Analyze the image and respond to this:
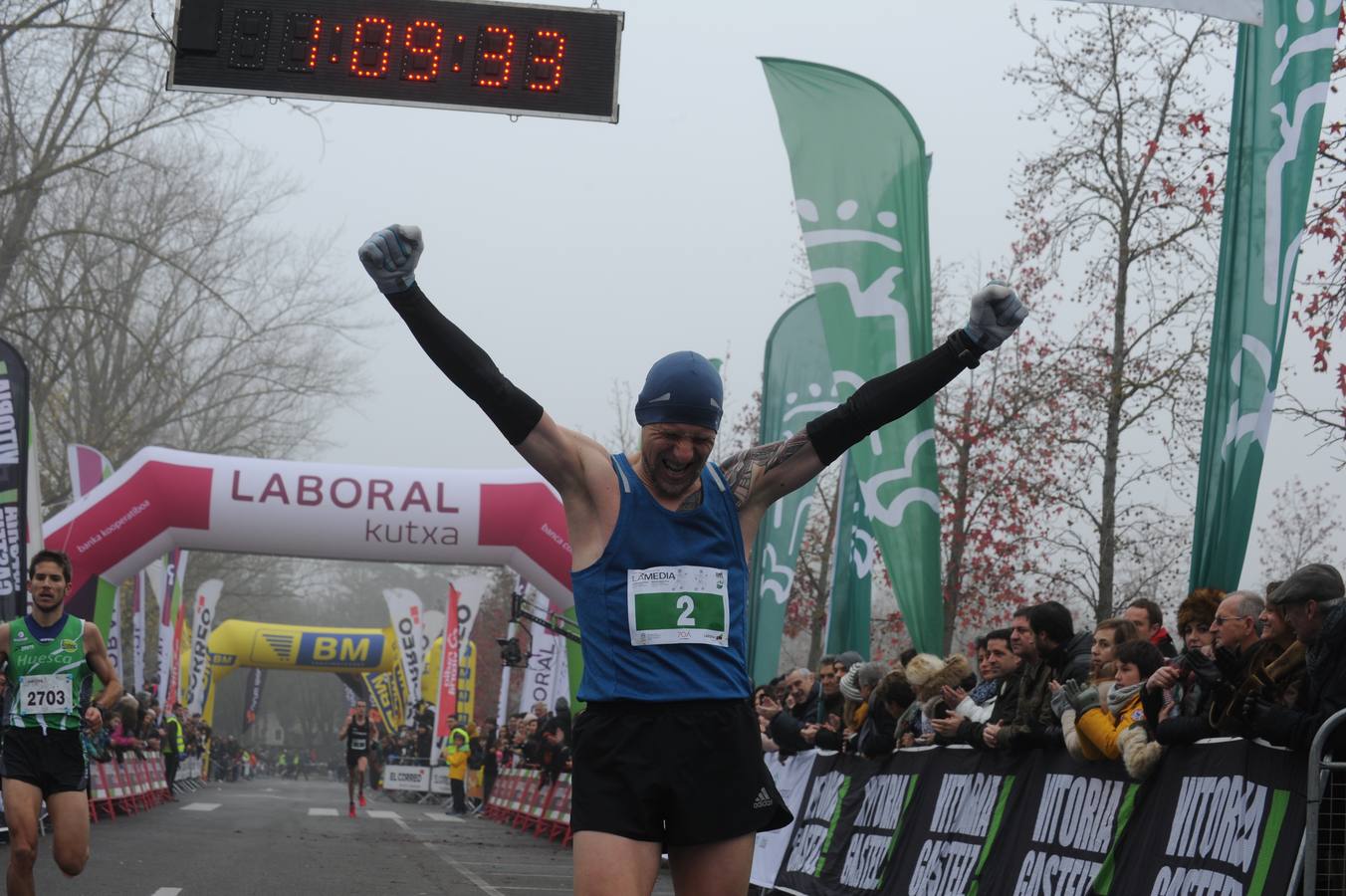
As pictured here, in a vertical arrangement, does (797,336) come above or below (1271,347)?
above

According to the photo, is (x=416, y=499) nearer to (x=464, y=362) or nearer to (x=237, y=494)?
(x=237, y=494)

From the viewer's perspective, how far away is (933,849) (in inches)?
374

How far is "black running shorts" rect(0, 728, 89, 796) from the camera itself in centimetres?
849

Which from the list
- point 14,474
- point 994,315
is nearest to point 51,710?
point 994,315

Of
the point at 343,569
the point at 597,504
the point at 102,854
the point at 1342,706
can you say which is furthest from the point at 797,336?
the point at 343,569

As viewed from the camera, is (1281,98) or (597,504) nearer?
(597,504)

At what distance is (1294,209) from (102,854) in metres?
11.2

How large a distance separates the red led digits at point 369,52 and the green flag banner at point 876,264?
307cm

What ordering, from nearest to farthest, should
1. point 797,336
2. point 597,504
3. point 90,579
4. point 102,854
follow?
point 597,504
point 102,854
point 797,336
point 90,579

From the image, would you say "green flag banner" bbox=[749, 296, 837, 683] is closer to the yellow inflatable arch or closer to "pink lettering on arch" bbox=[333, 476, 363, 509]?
"pink lettering on arch" bbox=[333, 476, 363, 509]

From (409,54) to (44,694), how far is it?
471cm

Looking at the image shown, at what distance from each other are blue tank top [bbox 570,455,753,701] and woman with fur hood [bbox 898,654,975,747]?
250 inches

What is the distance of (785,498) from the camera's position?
1658 cm

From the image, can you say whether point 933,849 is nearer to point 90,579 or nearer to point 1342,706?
point 1342,706
